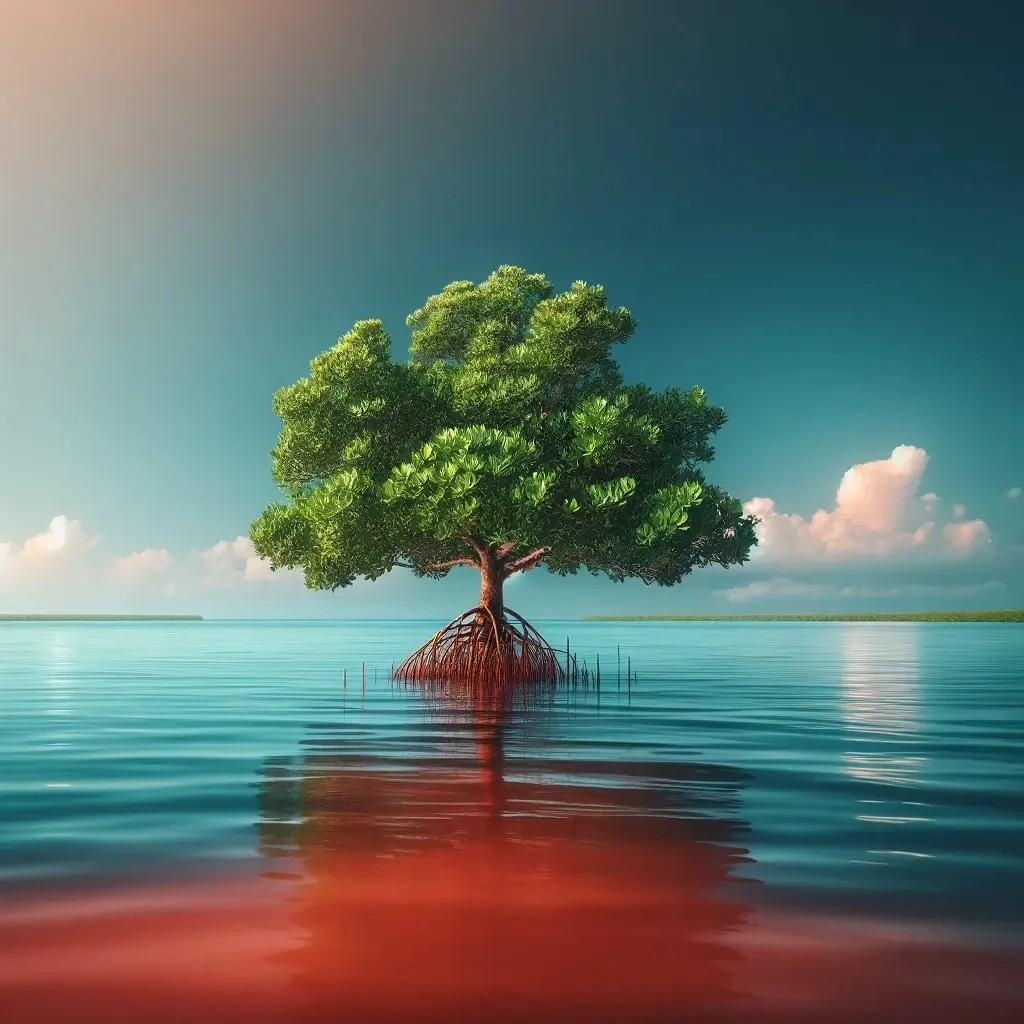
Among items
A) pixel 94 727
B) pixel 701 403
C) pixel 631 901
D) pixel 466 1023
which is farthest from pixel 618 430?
pixel 466 1023

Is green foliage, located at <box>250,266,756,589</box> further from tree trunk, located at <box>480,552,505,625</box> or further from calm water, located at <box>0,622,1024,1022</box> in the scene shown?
calm water, located at <box>0,622,1024,1022</box>

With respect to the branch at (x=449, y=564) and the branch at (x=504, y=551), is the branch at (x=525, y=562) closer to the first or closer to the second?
the branch at (x=504, y=551)

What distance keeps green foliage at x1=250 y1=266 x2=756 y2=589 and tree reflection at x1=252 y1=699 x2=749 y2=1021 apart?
1504 centimetres

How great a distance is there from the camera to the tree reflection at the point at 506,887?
553 centimetres

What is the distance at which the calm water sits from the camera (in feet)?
18.3

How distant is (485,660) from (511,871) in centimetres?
2264

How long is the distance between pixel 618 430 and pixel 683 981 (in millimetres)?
22740

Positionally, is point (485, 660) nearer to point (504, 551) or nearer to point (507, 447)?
point (504, 551)

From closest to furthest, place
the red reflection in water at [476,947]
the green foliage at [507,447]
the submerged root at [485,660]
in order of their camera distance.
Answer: the red reflection in water at [476,947] < the green foliage at [507,447] < the submerged root at [485,660]

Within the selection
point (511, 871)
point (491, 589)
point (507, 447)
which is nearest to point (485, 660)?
point (491, 589)

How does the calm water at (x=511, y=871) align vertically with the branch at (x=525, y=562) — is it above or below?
below

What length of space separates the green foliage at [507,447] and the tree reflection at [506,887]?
15.0 meters

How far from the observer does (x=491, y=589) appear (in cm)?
3228

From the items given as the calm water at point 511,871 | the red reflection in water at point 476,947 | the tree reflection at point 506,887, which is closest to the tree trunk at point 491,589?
the calm water at point 511,871
